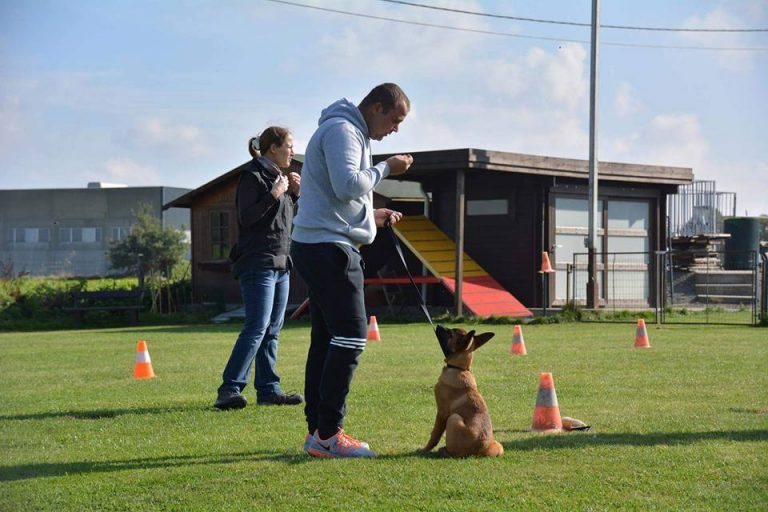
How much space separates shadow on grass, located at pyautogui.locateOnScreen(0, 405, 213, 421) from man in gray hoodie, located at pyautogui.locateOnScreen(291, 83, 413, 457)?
231 cm

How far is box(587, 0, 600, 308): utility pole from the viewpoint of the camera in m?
Result: 23.2

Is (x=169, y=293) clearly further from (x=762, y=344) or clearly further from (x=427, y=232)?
(x=762, y=344)

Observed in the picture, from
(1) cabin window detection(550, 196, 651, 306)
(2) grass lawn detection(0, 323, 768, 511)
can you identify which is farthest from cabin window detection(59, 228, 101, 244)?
(2) grass lawn detection(0, 323, 768, 511)

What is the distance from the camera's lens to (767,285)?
65.9 feet

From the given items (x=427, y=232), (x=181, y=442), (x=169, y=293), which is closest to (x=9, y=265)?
(x=169, y=293)

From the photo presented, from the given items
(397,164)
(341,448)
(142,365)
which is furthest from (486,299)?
(341,448)

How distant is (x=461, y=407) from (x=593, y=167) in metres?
18.3

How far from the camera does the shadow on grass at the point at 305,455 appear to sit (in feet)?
18.8

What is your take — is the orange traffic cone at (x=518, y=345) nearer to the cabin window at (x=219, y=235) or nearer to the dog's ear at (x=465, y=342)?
the dog's ear at (x=465, y=342)

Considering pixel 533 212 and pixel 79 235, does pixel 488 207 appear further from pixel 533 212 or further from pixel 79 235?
pixel 79 235

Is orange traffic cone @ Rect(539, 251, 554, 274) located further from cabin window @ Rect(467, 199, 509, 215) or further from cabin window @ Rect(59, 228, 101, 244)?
cabin window @ Rect(59, 228, 101, 244)

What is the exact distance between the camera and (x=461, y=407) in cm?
571

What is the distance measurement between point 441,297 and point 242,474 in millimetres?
20235

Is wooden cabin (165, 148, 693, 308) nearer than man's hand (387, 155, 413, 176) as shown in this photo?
No
